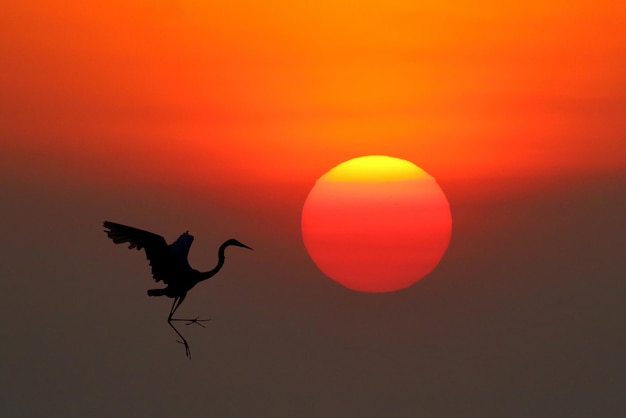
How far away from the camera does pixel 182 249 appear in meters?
26.4

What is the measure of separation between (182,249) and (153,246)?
0.94 meters

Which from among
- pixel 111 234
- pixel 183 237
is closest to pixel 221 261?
pixel 183 237

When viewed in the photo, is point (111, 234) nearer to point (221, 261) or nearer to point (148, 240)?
point (148, 240)

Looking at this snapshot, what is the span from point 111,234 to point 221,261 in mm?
A: 2855

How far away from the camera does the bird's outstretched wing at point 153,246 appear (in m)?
25.1

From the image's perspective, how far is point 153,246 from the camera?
1012 inches

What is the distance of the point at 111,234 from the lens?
82.1 feet

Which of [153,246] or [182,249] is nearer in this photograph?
[153,246]

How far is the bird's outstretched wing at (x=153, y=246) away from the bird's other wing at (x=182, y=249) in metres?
0.14

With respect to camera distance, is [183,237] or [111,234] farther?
[183,237]

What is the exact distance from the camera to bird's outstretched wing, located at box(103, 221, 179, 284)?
25109 mm

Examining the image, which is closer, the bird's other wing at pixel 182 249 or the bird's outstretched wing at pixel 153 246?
the bird's outstretched wing at pixel 153 246

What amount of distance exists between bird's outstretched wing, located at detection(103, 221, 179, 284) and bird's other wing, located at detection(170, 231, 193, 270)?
5.5 inches

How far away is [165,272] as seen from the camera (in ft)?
85.8
